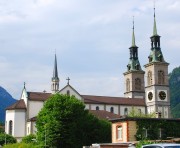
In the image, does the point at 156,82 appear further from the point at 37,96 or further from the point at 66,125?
the point at 66,125

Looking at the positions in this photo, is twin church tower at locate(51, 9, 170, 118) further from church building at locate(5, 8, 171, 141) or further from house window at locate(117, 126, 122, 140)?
house window at locate(117, 126, 122, 140)

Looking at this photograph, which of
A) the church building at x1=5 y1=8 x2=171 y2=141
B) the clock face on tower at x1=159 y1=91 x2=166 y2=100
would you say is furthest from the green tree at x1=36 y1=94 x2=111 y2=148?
the clock face on tower at x1=159 y1=91 x2=166 y2=100

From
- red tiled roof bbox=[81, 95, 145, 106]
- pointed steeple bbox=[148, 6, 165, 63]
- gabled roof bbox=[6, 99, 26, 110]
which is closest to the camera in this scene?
gabled roof bbox=[6, 99, 26, 110]

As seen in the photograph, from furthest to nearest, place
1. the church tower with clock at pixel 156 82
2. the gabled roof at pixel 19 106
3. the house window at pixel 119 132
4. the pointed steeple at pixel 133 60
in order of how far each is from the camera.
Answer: the pointed steeple at pixel 133 60, the church tower with clock at pixel 156 82, the gabled roof at pixel 19 106, the house window at pixel 119 132

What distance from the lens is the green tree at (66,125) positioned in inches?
2472

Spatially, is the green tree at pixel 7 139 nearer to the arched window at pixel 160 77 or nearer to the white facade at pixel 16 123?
the white facade at pixel 16 123

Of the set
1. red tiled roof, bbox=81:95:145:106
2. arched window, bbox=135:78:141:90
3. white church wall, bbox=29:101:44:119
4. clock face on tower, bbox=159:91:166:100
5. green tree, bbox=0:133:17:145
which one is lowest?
green tree, bbox=0:133:17:145

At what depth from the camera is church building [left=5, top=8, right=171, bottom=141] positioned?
94.9m

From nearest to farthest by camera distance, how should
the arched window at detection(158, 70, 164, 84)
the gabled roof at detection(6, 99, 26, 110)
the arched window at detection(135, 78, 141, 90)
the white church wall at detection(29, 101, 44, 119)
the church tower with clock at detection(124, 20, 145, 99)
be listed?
1. the gabled roof at detection(6, 99, 26, 110)
2. the white church wall at detection(29, 101, 44, 119)
3. the arched window at detection(158, 70, 164, 84)
4. the church tower with clock at detection(124, 20, 145, 99)
5. the arched window at detection(135, 78, 141, 90)

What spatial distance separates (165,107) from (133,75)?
18.1 m

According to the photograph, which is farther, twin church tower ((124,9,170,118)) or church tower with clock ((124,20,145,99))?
church tower with clock ((124,20,145,99))

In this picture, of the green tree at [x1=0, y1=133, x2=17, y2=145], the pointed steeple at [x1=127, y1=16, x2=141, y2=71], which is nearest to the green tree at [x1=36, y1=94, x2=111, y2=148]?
the green tree at [x1=0, y1=133, x2=17, y2=145]

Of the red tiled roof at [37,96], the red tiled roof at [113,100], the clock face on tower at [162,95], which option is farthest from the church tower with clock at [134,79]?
the red tiled roof at [37,96]

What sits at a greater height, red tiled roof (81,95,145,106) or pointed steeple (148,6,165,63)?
pointed steeple (148,6,165,63)
